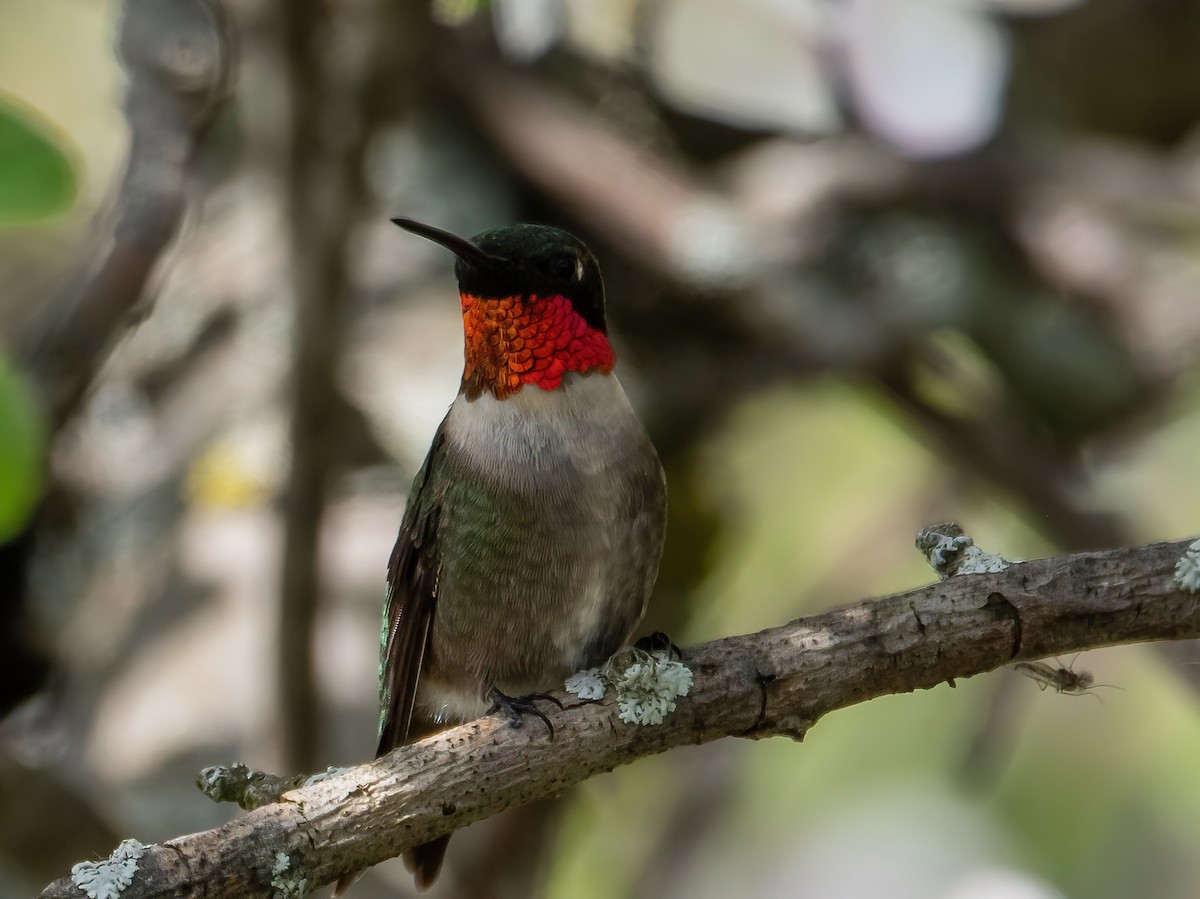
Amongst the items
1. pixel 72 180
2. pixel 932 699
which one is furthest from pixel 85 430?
pixel 932 699

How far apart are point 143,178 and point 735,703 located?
220 cm

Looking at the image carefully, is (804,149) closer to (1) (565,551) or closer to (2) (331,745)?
(2) (331,745)

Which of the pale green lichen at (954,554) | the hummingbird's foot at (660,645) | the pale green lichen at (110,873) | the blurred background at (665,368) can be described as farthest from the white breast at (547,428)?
the pale green lichen at (110,873)

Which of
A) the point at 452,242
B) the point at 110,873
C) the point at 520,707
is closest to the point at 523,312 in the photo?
the point at 452,242

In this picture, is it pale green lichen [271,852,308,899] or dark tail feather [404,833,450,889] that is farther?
dark tail feather [404,833,450,889]

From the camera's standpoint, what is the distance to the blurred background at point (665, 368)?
11.5 feet

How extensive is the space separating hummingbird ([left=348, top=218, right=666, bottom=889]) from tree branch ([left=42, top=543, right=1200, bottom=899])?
1.32 ft

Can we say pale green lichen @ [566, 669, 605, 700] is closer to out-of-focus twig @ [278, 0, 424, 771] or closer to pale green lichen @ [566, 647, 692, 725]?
pale green lichen @ [566, 647, 692, 725]

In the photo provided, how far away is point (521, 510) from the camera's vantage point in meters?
2.54

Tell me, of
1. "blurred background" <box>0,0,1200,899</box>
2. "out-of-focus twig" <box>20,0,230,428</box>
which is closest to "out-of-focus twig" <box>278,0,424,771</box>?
"blurred background" <box>0,0,1200,899</box>

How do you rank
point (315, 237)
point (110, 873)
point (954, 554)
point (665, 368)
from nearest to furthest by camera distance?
point (110, 873)
point (954, 554)
point (315, 237)
point (665, 368)

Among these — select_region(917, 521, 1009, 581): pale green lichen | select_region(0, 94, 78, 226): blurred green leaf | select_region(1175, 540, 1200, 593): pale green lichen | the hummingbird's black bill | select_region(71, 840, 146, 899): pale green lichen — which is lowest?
select_region(71, 840, 146, 899): pale green lichen

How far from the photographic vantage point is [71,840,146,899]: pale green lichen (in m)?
1.63

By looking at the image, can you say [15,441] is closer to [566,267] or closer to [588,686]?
[588,686]
